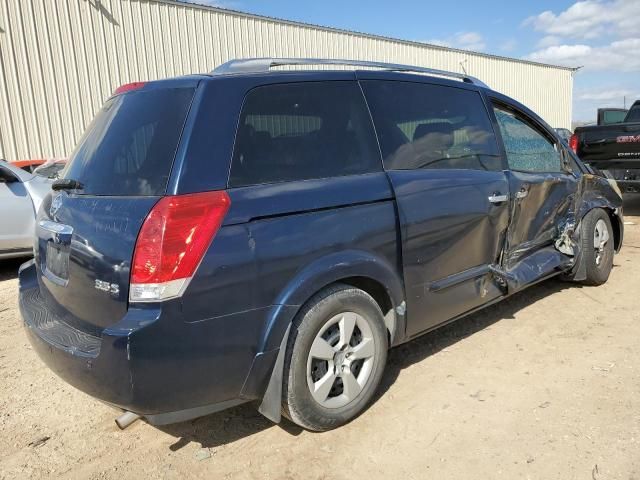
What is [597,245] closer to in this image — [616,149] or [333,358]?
[333,358]

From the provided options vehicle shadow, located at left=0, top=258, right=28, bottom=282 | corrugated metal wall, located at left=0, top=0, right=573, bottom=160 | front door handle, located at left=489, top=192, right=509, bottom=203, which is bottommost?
vehicle shadow, located at left=0, top=258, right=28, bottom=282

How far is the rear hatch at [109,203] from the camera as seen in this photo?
2187 millimetres

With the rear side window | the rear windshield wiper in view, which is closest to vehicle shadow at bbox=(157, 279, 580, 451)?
the rear windshield wiper

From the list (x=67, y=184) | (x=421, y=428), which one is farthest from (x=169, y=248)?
(x=421, y=428)

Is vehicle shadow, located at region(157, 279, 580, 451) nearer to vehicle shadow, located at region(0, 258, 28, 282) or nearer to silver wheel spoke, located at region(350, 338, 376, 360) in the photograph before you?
silver wheel spoke, located at region(350, 338, 376, 360)

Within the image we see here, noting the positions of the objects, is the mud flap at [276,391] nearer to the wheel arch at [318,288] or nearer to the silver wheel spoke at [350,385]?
the wheel arch at [318,288]

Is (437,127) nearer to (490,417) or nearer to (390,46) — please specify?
(490,417)

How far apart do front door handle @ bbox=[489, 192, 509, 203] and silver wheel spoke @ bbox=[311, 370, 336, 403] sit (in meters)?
1.69

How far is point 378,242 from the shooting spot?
2746mm

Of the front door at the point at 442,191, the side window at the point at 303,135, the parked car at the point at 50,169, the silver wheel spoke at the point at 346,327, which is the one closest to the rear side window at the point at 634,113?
the front door at the point at 442,191

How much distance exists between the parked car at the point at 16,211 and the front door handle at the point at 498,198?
509 centimetres

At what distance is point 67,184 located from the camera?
2.69 metres

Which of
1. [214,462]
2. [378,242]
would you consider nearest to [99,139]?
[378,242]

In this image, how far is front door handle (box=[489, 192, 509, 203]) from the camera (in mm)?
3531
